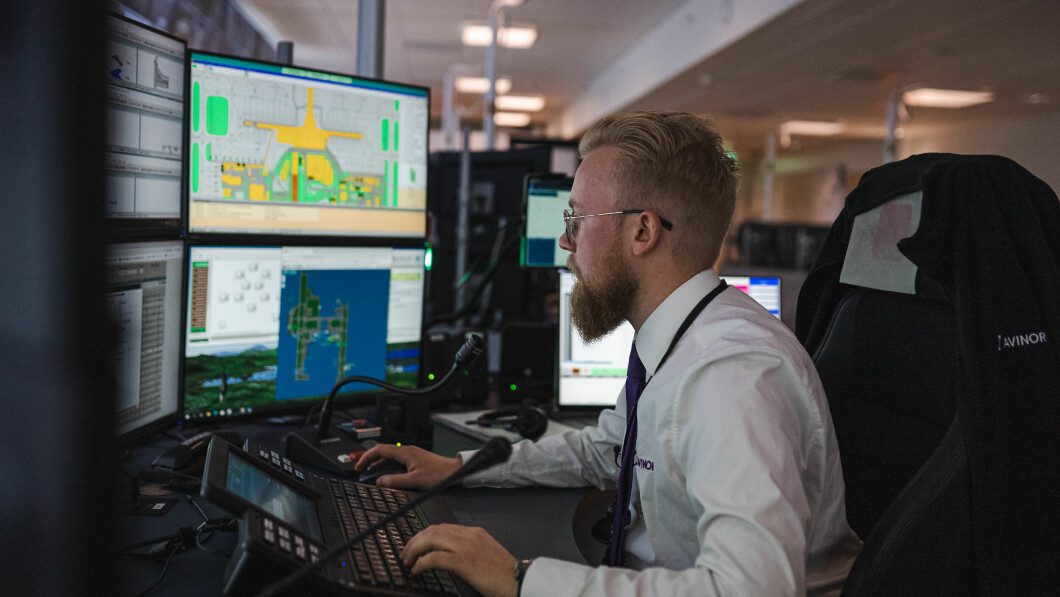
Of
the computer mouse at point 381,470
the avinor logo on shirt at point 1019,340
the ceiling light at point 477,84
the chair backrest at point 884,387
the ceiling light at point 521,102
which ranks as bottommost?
the computer mouse at point 381,470

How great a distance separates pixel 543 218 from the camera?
6.95 feet

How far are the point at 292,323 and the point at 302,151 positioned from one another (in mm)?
364

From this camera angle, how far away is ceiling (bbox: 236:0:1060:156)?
16.8 ft

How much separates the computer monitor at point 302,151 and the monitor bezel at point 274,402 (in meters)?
0.02

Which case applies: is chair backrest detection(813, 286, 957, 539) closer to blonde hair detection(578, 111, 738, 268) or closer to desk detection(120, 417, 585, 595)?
blonde hair detection(578, 111, 738, 268)

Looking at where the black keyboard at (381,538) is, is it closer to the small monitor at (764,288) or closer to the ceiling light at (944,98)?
the small monitor at (764,288)

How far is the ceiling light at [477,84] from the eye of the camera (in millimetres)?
9234

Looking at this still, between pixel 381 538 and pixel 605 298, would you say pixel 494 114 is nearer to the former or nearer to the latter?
pixel 605 298

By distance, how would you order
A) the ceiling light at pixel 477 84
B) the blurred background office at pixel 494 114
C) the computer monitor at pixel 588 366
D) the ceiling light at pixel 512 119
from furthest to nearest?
the ceiling light at pixel 512 119 → the ceiling light at pixel 477 84 → the computer monitor at pixel 588 366 → the blurred background office at pixel 494 114

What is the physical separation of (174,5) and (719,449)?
4.13 m

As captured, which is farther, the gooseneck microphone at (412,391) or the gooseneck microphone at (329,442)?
the gooseneck microphone at (412,391)

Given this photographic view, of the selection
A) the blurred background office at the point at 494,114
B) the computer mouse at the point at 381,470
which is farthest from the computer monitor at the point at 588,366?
the computer mouse at the point at 381,470

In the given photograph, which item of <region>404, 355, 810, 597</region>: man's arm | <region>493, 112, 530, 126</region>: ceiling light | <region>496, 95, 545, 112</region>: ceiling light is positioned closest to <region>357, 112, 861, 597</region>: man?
<region>404, 355, 810, 597</region>: man's arm

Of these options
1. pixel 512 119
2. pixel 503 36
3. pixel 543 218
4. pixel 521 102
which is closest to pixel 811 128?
pixel 521 102
